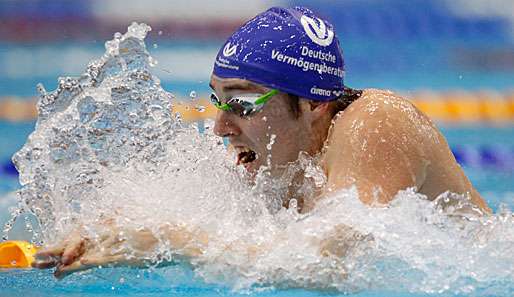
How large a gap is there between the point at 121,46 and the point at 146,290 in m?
0.89

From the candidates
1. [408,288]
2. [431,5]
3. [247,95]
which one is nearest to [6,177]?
[247,95]

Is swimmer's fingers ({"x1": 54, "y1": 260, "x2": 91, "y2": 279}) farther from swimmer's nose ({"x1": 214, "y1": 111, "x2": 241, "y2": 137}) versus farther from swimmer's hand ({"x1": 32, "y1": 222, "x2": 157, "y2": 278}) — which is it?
swimmer's nose ({"x1": 214, "y1": 111, "x2": 241, "y2": 137})

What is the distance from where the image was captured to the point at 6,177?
5457 millimetres

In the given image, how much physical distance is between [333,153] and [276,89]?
1.02 feet

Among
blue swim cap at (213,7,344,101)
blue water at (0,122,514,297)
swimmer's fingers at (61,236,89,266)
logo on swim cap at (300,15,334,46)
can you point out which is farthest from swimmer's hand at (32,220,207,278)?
logo on swim cap at (300,15,334,46)

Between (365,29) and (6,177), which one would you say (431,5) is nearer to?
(365,29)

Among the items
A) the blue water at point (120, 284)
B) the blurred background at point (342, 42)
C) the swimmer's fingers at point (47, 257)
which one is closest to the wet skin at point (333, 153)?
the swimmer's fingers at point (47, 257)

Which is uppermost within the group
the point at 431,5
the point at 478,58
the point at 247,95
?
the point at 431,5

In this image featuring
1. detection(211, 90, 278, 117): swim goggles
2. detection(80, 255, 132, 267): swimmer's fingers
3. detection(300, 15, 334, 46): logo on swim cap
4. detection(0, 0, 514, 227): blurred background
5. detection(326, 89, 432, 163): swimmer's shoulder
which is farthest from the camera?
detection(0, 0, 514, 227): blurred background

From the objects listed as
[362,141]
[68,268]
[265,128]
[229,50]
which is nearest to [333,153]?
[362,141]

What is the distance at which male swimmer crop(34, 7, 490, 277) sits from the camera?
2.40 meters

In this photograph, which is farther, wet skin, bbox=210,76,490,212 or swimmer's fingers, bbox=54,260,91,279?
wet skin, bbox=210,76,490,212

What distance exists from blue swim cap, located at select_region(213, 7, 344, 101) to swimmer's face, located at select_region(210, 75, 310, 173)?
0.11 ft

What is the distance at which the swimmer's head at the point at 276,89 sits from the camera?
261cm
